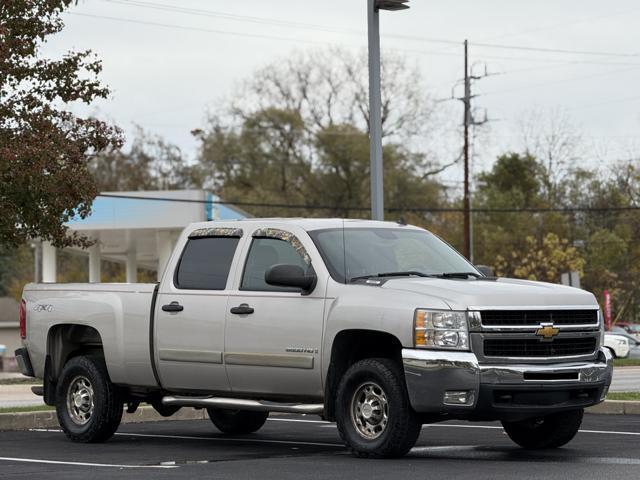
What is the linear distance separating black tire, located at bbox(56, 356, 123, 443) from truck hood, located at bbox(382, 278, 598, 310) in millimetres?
3467

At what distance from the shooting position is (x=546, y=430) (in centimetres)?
1235

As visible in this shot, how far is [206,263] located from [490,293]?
10.2 feet

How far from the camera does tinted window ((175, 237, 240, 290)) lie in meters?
12.9

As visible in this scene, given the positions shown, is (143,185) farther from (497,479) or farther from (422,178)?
(497,479)

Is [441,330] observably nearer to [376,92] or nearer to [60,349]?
[60,349]

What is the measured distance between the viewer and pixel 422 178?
271 feet

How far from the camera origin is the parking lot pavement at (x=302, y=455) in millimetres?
10336

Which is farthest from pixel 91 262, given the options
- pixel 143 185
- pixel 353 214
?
pixel 143 185

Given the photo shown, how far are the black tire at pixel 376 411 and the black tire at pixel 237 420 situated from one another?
3.19m

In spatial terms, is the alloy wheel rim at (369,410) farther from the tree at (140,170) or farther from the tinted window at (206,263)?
the tree at (140,170)

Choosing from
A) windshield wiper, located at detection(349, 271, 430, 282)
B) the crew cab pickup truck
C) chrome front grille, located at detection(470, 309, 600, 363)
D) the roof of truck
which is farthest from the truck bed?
chrome front grille, located at detection(470, 309, 600, 363)

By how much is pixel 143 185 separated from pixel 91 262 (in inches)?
1452

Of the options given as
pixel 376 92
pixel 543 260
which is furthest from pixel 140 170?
pixel 376 92

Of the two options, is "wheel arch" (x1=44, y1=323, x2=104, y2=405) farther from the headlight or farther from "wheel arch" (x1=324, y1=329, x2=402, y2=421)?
the headlight
